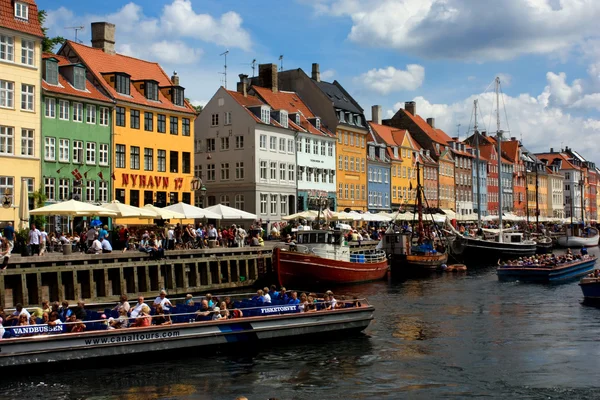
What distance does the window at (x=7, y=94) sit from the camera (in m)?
43.8

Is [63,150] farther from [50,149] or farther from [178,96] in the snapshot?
[178,96]

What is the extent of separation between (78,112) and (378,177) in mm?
44706

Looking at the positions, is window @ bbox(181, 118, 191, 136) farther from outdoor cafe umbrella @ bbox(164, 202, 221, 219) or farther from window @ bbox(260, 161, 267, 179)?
outdoor cafe umbrella @ bbox(164, 202, 221, 219)

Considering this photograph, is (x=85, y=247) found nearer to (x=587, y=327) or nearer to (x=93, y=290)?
(x=93, y=290)

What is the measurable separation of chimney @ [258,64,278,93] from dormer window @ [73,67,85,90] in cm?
2731

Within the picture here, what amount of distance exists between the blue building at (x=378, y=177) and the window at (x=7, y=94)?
1848 inches

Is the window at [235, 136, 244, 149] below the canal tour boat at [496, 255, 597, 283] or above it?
above

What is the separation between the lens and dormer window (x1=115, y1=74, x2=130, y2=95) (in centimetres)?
5281

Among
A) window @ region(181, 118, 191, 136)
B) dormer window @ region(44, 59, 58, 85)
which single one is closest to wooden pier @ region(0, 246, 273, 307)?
dormer window @ region(44, 59, 58, 85)

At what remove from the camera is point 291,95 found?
257 ft

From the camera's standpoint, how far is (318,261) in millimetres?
42031

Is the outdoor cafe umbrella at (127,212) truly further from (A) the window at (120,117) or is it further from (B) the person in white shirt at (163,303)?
(A) the window at (120,117)

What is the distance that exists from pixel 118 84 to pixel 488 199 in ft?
258

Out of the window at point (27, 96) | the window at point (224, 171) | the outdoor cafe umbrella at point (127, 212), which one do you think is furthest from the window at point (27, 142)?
the window at point (224, 171)
